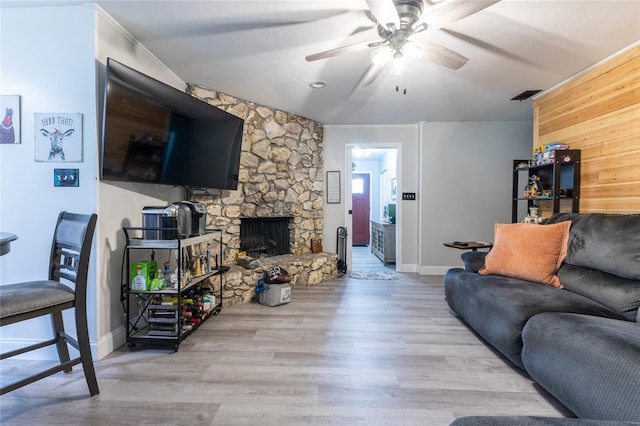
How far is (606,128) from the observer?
263 cm

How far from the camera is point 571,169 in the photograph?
9.61 feet

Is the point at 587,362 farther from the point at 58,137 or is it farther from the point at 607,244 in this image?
the point at 58,137

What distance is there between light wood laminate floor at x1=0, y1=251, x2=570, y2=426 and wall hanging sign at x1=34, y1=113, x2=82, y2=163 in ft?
4.46

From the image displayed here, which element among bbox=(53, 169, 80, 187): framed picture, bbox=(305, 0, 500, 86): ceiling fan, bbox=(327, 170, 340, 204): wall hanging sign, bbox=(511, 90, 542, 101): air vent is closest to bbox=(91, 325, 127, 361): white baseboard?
bbox=(53, 169, 80, 187): framed picture

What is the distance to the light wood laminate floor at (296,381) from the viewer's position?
1448 mm

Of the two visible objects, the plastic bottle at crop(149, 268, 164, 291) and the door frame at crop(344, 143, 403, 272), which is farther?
the door frame at crop(344, 143, 403, 272)

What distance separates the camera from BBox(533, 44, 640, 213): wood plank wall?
7.93ft

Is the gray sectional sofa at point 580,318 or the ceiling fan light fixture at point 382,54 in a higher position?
the ceiling fan light fixture at point 382,54

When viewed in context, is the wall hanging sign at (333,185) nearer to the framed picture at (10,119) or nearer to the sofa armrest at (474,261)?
the sofa armrest at (474,261)

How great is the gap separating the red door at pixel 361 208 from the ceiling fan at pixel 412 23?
638 centimetres

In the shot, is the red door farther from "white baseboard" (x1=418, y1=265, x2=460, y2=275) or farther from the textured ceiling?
the textured ceiling

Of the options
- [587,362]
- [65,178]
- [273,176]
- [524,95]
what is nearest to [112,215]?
[65,178]

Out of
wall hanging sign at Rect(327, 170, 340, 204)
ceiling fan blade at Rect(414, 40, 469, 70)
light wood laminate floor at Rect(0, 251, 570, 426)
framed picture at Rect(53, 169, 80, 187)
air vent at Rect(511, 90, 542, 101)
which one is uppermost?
air vent at Rect(511, 90, 542, 101)

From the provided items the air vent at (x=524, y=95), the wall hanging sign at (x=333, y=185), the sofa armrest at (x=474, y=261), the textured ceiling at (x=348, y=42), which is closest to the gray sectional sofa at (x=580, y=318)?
the sofa armrest at (x=474, y=261)
